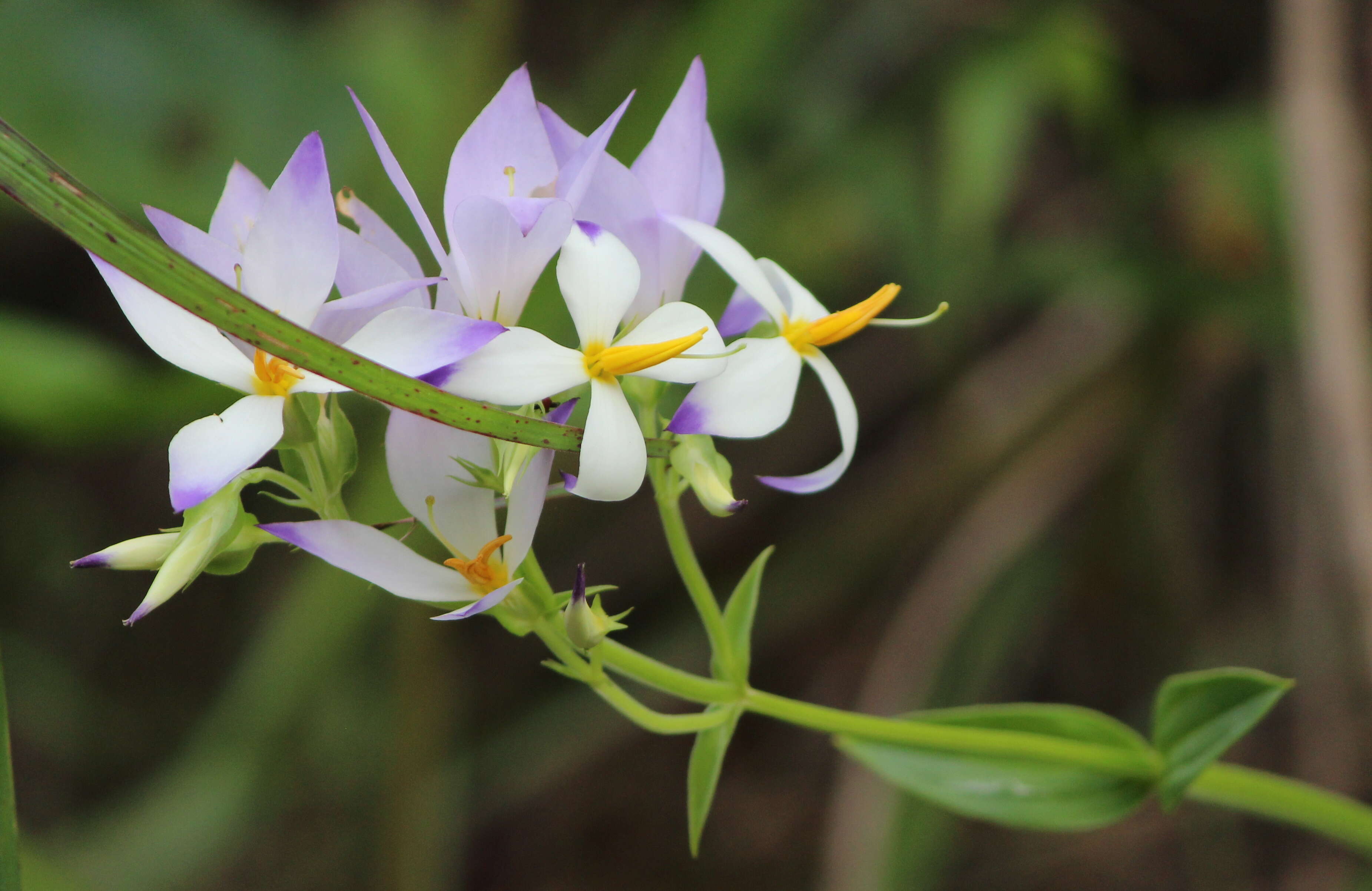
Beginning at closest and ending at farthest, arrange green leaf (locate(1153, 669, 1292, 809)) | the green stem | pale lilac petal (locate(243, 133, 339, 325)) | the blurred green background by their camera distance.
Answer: pale lilac petal (locate(243, 133, 339, 325)) < the green stem < green leaf (locate(1153, 669, 1292, 809)) < the blurred green background

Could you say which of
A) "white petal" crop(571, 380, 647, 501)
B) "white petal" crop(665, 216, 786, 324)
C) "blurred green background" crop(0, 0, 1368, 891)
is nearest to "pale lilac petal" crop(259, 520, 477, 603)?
"white petal" crop(571, 380, 647, 501)

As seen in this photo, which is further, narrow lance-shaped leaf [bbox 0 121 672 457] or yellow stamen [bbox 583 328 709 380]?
yellow stamen [bbox 583 328 709 380]

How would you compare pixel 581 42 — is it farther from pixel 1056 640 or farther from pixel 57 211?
pixel 57 211

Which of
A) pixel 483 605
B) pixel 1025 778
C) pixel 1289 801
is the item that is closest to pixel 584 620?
pixel 483 605

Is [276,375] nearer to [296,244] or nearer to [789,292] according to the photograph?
[296,244]

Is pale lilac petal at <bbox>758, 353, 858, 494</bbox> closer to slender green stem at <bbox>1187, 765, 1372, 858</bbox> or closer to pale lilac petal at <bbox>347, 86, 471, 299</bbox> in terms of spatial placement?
pale lilac petal at <bbox>347, 86, 471, 299</bbox>

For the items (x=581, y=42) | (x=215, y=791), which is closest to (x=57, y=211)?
(x=215, y=791)
